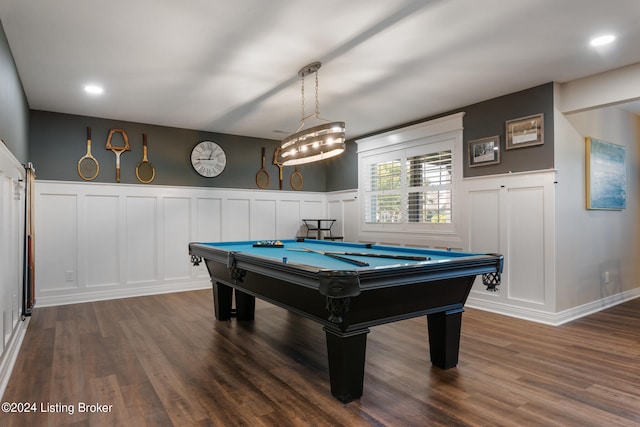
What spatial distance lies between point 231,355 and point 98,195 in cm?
341

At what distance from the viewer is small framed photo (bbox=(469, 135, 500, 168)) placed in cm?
429

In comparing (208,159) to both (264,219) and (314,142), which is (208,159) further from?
(314,142)

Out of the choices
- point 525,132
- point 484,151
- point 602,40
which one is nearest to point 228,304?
point 484,151

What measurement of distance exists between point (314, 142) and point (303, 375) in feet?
5.94

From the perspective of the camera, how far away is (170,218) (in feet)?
18.3

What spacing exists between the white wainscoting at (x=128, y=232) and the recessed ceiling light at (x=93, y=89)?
56.6 inches

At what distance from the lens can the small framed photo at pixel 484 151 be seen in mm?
4285

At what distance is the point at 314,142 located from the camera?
10.4 ft

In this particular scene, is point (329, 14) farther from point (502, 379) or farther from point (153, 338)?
point (153, 338)

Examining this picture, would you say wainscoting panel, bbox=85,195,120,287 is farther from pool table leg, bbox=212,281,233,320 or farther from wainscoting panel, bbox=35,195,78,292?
pool table leg, bbox=212,281,233,320

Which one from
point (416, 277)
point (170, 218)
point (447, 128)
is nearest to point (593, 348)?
point (416, 277)

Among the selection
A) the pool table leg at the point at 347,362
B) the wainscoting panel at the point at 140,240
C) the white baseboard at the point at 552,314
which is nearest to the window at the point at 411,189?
the white baseboard at the point at 552,314

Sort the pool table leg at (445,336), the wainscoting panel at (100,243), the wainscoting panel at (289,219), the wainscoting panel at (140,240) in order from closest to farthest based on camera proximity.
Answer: the pool table leg at (445,336) < the wainscoting panel at (100,243) < the wainscoting panel at (140,240) < the wainscoting panel at (289,219)

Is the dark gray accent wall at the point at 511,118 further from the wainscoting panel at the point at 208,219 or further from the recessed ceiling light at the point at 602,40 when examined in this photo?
the wainscoting panel at the point at 208,219
